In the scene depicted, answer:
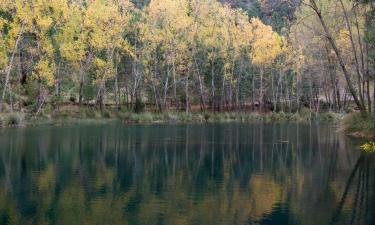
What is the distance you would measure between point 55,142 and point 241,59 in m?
38.3

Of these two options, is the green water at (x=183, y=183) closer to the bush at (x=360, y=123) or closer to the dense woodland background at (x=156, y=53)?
the bush at (x=360, y=123)

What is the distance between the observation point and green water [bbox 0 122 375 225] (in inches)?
480

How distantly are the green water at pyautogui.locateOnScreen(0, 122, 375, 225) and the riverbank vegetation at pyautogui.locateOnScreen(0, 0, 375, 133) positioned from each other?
63.5 feet

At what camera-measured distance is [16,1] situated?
45375 millimetres

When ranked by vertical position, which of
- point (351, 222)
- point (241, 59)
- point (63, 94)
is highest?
point (241, 59)

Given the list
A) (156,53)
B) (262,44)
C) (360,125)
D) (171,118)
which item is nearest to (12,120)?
(171,118)

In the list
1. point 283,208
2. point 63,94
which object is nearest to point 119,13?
point 63,94

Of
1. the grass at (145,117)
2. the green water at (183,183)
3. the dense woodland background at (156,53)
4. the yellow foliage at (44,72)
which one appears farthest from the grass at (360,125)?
the yellow foliage at (44,72)

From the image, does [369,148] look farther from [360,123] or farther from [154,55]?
[154,55]

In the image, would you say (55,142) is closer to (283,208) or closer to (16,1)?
(283,208)

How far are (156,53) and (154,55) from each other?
60 cm

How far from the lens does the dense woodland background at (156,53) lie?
48.8 meters

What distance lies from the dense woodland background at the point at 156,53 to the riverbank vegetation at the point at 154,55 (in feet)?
A: 0.38

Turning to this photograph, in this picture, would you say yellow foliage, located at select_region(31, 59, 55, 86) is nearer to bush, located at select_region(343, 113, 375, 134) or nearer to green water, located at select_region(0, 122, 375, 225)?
green water, located at select_region(0, 122, 375, 225)
